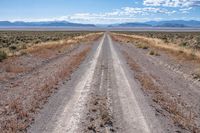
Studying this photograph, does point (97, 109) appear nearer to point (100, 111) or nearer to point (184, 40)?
point (100, 111)

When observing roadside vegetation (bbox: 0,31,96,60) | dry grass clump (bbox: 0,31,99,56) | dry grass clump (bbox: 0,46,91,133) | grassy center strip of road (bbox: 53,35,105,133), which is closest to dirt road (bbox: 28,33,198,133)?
grassy center strip of road (bbox: 53,35,105,133)

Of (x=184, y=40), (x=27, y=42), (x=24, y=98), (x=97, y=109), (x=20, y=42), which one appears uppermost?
(x=97, y=109)

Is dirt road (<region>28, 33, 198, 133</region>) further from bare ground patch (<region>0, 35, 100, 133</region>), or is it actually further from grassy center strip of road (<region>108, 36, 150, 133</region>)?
bare ground patch (<region>0, 35, 100, 133</region>)


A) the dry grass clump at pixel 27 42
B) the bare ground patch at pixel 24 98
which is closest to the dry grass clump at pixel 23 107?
the bare ground patch at pixel 24 98

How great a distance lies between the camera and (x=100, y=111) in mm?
9648

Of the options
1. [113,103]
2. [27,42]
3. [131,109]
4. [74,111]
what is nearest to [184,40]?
[27,42]

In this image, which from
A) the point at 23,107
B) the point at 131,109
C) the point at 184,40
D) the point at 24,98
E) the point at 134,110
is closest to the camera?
the point at 134,110

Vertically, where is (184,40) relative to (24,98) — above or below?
below

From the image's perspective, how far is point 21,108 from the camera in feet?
32.8

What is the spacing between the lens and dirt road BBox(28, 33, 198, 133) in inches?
322

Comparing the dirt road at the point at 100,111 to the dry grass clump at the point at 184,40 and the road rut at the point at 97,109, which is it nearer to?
the road rut at the point at 97,109

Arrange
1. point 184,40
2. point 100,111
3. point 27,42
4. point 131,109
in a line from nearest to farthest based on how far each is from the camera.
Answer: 1. point 100,111
2. point 131,109
3. point 27,42
4. point 184,40

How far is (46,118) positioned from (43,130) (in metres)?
1.03

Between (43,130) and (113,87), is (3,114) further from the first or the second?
→ (113,87)
